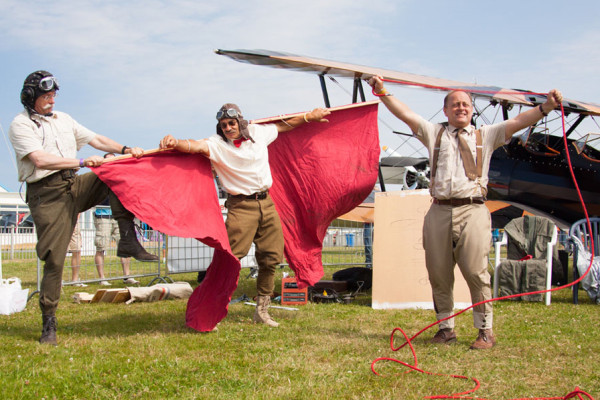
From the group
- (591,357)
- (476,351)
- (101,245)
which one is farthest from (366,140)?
(101,245)

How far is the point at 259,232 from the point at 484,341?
89.0 inches

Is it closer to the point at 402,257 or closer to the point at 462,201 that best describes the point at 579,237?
the point at 402,257

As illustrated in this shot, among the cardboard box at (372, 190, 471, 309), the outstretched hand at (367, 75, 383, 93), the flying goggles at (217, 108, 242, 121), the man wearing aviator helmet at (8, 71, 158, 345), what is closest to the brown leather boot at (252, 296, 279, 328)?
the man wearing aviator helmet at (8, 71, 158, 345)

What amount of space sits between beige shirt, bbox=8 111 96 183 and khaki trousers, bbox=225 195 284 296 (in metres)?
1.48

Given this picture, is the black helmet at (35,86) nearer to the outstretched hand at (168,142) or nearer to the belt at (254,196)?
the outstretched hand at (168,142)

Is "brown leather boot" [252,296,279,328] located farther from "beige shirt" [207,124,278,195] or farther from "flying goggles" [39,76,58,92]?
"flying goggles" [39,76,58,92]

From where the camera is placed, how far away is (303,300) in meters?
7.05

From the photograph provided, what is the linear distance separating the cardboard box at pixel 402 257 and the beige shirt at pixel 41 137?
3685mm

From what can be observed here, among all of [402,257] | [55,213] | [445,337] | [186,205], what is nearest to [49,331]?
[55,213]

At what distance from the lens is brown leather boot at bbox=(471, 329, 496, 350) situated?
4.38 metres

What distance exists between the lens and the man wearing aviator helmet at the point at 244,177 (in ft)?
16.4

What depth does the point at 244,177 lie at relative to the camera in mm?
5117

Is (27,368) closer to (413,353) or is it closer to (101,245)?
(413,353)

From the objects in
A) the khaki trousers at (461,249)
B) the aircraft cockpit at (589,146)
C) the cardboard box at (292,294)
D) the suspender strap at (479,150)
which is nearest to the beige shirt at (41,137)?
the khaki trousers at (461,249)
